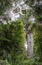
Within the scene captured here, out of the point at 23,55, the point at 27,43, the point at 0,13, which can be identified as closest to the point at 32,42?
the point at 27,43

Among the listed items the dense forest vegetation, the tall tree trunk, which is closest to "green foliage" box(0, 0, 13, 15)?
the dense forest vegetation

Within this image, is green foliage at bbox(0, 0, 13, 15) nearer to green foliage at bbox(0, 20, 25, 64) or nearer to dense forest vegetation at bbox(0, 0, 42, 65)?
dense forest vegetation at bbox(0, 0, 42, 65)

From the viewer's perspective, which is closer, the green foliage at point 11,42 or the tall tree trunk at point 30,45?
the green foliage at point 11,42

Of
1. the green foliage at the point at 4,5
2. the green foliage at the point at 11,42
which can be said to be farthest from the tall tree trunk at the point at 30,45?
the green foliage at the point at 4,5

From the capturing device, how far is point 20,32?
680 cm

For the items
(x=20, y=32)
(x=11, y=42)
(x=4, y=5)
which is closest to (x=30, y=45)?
(x=20, y=32)

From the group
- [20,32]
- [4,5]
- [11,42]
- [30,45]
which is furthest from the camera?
[4,5]

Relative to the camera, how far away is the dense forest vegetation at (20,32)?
6476 millimetres

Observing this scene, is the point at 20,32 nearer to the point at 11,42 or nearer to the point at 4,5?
the point at 11,42

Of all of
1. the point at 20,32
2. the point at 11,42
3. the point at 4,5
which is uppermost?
the point at 4,5

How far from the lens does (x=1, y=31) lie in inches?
262

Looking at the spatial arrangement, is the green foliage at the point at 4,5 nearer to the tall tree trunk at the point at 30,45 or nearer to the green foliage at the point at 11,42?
the green foliage at the point at 11,42

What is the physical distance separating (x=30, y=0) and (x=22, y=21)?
3.69 ft

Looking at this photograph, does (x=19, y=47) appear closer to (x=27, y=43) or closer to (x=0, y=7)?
(x=27, y=43)
